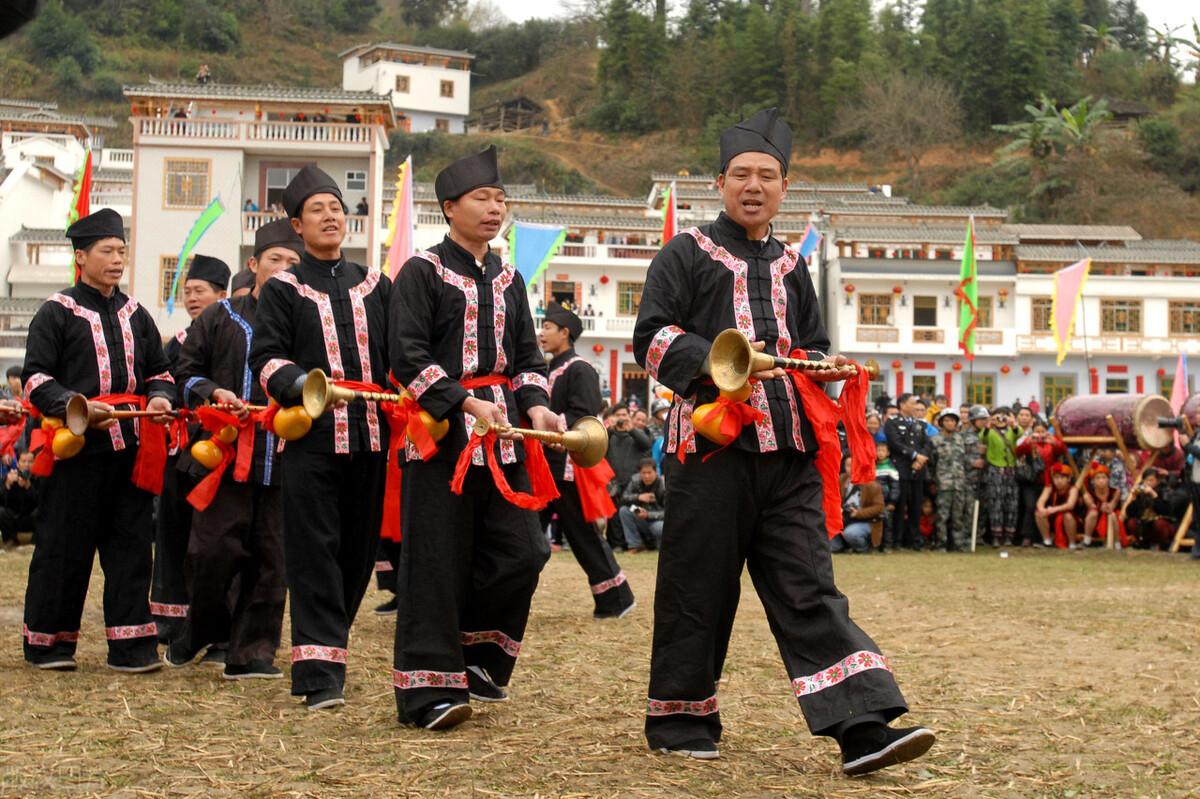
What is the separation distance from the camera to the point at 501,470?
17.1ft

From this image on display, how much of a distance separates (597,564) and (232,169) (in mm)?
33487

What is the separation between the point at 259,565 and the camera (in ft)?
20.7

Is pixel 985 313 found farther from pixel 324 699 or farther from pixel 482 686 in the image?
pixel 324 699

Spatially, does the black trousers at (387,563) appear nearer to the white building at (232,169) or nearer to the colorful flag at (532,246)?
the colorful flag at (532,246)

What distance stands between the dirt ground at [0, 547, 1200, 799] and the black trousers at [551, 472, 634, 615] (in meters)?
0.37

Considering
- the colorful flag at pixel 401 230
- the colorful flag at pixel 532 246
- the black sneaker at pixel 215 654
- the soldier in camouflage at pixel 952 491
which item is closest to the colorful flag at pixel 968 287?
the colorful flag at pixel 532 246

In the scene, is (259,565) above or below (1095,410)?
below

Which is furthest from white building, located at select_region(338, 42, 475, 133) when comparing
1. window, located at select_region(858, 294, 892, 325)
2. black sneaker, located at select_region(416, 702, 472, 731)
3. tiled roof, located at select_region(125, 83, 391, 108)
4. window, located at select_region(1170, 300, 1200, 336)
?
black sneaker, located at select_region(416, 702, 472, 731)

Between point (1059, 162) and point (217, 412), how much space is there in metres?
64.3

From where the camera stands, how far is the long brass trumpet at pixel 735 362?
4.27 m

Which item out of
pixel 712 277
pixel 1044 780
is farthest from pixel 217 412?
pixel 1044 780

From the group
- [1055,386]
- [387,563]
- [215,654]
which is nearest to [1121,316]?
[1055,386]

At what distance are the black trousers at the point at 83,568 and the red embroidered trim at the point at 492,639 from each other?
177 centimetres

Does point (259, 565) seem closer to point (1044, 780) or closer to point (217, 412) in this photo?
point (217, 412)
